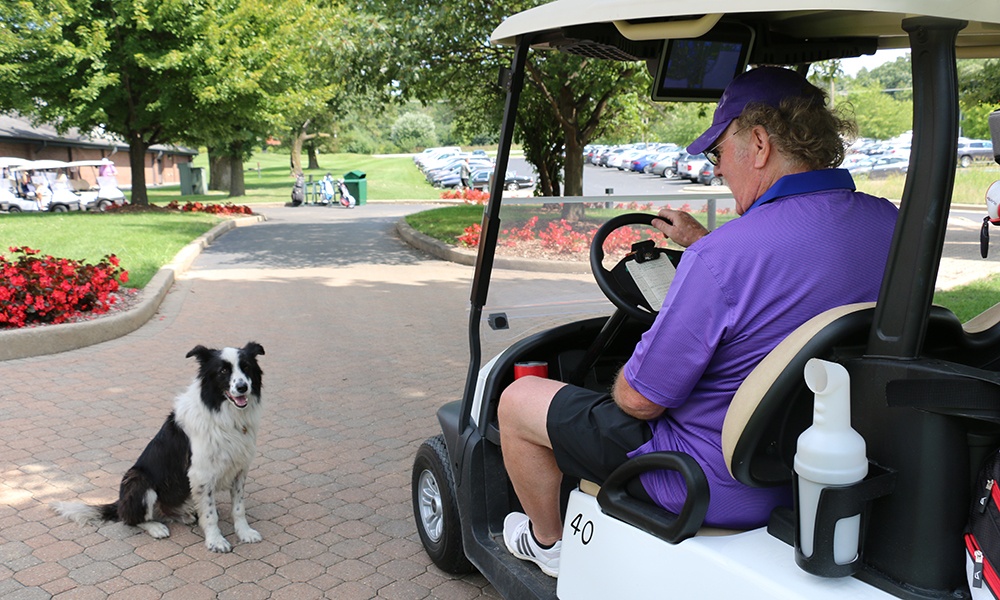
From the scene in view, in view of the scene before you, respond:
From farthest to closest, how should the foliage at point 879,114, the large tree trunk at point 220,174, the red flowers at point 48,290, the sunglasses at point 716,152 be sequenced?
the large tree trunk at point 220,174 → the foliage at point 879,114 → the red flowers at point 48,290 → the sunglasses at point 716,152

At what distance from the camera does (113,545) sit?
145 inches

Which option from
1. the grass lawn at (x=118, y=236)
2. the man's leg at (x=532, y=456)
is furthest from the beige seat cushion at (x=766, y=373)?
the grass lawn at (x=118, y=236)

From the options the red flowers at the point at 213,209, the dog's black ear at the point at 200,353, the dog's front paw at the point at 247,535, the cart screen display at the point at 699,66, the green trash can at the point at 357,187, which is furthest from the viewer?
the green trash can at the point at 357,187

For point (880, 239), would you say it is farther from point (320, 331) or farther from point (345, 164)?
point (345, 164)

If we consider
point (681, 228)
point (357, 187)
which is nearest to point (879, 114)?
point (357, 187)

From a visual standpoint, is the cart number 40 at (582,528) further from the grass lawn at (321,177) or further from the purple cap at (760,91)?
the grass lawn at (321,177)

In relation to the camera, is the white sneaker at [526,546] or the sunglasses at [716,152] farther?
the white sneaker at [526,546]

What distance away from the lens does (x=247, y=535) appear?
12.3ft

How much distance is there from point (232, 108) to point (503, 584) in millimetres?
21999

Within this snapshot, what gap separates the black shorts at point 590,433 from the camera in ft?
7.28

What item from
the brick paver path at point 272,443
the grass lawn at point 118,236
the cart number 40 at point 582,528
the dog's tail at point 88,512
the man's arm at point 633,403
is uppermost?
the man's arm at point 633,403

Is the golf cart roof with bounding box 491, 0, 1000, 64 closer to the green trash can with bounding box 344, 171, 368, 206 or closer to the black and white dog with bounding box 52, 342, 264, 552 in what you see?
the black and white dog with bounding box 52, 342, 264, 552

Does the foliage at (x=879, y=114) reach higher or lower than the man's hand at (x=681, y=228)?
higher

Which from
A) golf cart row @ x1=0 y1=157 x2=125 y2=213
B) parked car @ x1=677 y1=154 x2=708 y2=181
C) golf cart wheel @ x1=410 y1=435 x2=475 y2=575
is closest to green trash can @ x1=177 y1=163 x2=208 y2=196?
golf cart row @ x1=0 y1=157 x2=125 y2=213
